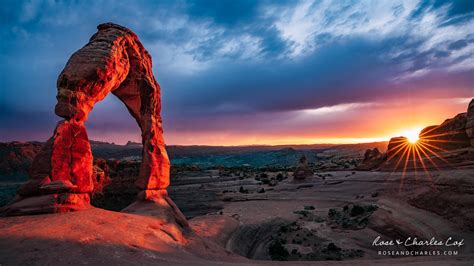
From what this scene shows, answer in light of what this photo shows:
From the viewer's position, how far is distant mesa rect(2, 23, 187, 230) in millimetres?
9211

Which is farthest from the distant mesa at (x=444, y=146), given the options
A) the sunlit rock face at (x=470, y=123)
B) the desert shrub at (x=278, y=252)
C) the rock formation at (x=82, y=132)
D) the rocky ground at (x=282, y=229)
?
the rock formation at (x=82, y=132)

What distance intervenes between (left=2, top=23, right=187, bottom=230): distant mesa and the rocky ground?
1.05 meters

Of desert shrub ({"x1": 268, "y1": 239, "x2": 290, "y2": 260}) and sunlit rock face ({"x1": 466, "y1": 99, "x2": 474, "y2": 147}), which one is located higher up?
sunlit rock face ({"x1": 466, "y1": 99, "x2": 474, "y2": 147})

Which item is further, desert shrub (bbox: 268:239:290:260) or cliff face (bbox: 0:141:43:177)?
cliff face (bbox: 0:141:43:177)

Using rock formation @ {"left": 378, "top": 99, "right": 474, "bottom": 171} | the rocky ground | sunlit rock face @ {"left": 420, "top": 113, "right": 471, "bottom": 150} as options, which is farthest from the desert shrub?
sunlit rock face @ {"left": 420, "top": 113, "right": 471, "bottom": 150}

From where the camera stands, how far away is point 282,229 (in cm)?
1714

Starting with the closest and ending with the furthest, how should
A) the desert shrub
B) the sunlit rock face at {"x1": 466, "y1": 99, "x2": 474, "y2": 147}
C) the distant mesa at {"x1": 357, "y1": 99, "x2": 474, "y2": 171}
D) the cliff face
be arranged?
the desert shrub, the distant mesa at {"x1": 357, "y1": 99, "x2": 474, "y2": 171}, the sunlit rock face at {"x1": 466, "y1": 99, "x2": 474, "y2": 147}, the cliff face

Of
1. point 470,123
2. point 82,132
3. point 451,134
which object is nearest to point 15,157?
point 82,132

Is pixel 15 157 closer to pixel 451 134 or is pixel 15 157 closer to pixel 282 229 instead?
pixel 282 229

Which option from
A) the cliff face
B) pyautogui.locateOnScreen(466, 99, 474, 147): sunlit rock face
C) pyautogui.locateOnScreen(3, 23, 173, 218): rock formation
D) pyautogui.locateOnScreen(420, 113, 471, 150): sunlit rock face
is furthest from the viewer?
the cliff face

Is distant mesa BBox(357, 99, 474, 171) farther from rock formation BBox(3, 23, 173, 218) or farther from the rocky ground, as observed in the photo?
rock formation BBox(3, 23, 173, 218)

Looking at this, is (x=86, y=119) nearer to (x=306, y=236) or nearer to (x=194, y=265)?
(x=194, y=265)

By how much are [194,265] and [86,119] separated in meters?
7.54

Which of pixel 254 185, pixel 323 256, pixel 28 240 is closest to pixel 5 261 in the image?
pixel 28 240
